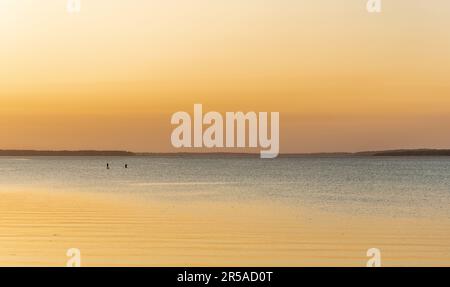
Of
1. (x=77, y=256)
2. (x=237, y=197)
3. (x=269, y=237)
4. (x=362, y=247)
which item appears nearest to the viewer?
(x=77, y=256)

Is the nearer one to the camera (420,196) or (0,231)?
(0,231)

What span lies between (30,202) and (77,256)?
2238cm

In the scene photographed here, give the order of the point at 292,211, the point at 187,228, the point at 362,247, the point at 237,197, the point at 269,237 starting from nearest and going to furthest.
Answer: the point at 362,247 → the point at 269,237 → the point at 187,228 → the point at 292,211 → the point at 237,197

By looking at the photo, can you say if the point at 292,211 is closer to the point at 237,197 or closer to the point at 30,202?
the point at 237,197

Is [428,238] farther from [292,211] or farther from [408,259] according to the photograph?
Result: [292,211]

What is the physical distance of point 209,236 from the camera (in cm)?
2420

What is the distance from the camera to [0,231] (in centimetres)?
2431

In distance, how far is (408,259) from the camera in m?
19.4

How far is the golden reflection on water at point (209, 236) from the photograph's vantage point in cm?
1898

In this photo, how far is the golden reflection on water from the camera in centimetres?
1898
